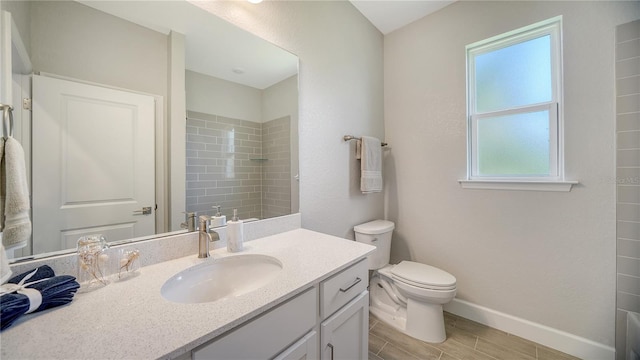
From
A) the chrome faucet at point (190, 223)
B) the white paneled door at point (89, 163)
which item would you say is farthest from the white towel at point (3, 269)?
the chrome faucet at point (190, 223)

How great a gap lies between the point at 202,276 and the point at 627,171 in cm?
227

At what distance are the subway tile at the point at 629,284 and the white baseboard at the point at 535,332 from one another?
1.20 ft

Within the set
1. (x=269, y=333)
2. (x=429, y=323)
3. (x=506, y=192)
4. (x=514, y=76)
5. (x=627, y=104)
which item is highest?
(x=514, y=76)

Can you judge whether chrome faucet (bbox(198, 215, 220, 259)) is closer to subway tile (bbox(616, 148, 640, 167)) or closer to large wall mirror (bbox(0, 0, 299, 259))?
large wall mirror (bbox(0, 0, 299, 259))

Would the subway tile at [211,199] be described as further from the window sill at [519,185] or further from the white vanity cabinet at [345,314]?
the window sill at [519,185]

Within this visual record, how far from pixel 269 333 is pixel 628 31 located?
2.34m

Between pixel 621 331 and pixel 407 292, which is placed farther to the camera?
pixel 407 292

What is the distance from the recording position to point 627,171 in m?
1.28

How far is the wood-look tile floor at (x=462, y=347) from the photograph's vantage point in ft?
4.75

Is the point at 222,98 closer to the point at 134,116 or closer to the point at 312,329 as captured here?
the point at 134,116

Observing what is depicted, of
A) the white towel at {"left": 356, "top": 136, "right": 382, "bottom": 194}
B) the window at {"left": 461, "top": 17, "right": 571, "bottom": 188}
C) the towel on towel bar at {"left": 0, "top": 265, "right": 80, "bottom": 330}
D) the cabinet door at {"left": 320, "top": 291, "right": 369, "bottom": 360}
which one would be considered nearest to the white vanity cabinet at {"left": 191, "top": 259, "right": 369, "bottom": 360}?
the cabinet door at {"left": 320, "top": 291, "right": 369, "bottom": 360}

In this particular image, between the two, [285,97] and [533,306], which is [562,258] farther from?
[285,97]

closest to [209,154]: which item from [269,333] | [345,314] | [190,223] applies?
[190,223]

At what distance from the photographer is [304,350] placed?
29.9 inches
